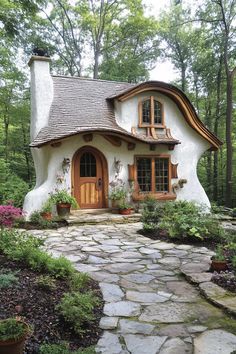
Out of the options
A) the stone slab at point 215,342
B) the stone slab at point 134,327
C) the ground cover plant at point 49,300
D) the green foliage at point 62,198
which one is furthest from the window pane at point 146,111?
the stone slab at point 215,342

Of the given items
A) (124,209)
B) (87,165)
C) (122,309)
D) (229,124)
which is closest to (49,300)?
(122,309)

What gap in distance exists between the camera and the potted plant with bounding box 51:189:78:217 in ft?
30.1

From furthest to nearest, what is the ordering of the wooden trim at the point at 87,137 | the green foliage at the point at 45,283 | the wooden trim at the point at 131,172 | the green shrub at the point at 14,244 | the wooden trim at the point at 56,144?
the wooden trim at the point at 131,172, the wooden trim at the point at 87,137, the wooden trim at the point at 56,144, the green shrub at the point at 14,244, the green foliage at the point at 45,283

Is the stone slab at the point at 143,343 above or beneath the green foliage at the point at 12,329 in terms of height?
beneath

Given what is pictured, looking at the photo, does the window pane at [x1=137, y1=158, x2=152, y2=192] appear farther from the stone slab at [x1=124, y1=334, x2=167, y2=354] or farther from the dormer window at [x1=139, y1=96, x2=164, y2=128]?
the stone slab at [x1=124, y1=334, x2=167, y2=354]

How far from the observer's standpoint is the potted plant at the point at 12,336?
7.16 feet

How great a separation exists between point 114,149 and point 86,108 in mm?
1713

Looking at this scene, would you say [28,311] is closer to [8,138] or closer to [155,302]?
[155,302]

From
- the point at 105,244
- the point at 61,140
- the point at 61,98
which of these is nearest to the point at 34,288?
the point at 105,244

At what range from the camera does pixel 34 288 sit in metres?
3.50

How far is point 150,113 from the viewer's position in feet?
36.7

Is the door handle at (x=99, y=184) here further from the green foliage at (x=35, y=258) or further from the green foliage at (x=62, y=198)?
the green foliage at (x=35, y=258)

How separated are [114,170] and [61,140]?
6.71 feet

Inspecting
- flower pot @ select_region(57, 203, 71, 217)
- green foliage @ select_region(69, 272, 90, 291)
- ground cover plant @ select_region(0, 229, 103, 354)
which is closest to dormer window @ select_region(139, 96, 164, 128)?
flower pot @ select_region(57, 203, 71, 217)
